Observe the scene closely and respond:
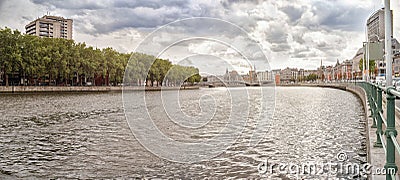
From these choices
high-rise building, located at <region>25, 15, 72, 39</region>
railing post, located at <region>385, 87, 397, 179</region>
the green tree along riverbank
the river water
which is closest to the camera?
railing post, located at <region>385, 87, 397, 179</region>

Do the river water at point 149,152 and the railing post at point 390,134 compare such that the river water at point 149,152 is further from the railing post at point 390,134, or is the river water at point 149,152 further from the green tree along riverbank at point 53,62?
the green tree along riverbank at point 53,62

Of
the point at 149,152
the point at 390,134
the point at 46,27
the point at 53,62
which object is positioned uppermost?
the point at 46,27

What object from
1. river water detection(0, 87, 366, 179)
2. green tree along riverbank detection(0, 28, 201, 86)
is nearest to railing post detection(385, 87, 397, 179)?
river water detection(0, 87, 366, 179)

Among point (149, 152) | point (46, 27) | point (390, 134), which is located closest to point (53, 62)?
point (149, 152)

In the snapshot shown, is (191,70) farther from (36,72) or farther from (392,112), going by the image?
(36,72)

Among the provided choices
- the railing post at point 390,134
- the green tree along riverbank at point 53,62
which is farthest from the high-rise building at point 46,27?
the railing post at point 390,134

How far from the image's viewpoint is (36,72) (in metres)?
79.7

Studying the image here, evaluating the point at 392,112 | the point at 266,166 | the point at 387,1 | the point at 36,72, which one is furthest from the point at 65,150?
the point at 36,72

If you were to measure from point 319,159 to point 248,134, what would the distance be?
535 centimetres

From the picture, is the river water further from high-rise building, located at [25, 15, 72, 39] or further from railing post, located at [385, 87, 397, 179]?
high-rise building, located at [25, 15, 72, 39]

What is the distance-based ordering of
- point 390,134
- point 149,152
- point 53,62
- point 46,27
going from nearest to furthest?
1. point 390,134
2. point 149,152
3. point 53,62
4. point 46,27

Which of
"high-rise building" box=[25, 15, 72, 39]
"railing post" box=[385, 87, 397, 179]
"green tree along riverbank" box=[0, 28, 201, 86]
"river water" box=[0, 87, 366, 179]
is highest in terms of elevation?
"high-rise building" box=[25, 15, 72, 39]

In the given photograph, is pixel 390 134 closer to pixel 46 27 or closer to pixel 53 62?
pixel 53 62

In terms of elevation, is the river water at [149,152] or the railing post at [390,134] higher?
the railing post at [390,134]
